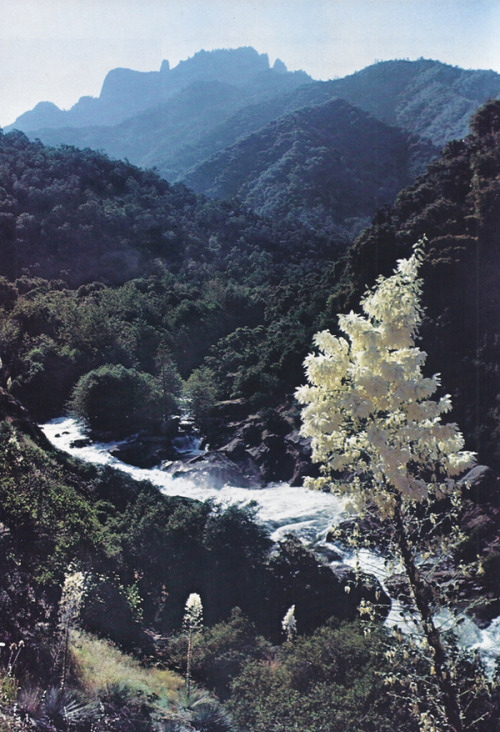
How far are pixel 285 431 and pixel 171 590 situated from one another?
1169 cm

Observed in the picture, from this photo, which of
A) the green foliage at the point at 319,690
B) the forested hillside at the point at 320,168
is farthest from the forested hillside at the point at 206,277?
the forested hillside at the point at 320,168

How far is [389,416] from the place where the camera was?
507cm

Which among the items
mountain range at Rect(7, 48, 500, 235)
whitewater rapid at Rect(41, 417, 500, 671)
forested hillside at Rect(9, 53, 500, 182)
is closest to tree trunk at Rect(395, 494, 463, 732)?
whitewater rapid at Rect(41, 417, 500, 671)

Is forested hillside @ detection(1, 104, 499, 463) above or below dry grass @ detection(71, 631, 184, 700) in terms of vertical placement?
above

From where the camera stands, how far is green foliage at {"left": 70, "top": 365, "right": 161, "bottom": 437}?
28125 mm

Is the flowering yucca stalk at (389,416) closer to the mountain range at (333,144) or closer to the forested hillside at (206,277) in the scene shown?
the forested hillside at (206,277)

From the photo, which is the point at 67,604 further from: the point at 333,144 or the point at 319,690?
the point at 333,144

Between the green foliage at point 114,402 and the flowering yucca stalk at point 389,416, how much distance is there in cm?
2390

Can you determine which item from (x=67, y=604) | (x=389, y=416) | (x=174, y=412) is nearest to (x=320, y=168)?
(x=174, y=412)

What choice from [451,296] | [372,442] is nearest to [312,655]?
[372,442]

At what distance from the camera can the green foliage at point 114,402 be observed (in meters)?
28.1

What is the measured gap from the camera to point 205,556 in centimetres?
1591

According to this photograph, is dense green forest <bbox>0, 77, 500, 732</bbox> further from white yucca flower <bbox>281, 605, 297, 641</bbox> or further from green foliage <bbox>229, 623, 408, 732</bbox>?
white yucca flower <bbox>281, 605, 297, 641</bbox>

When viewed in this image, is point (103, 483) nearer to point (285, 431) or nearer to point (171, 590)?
point (171, 590)
